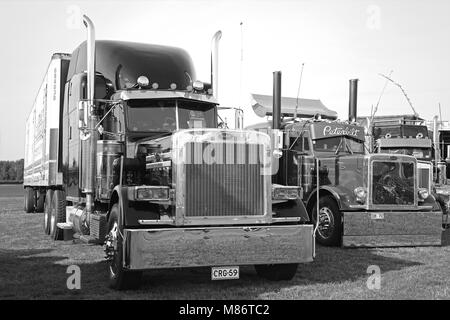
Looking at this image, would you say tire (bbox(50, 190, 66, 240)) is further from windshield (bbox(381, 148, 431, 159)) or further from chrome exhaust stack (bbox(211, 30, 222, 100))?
windshield (bbox(381, 148, 431, 159))

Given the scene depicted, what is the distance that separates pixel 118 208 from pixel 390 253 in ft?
18.8

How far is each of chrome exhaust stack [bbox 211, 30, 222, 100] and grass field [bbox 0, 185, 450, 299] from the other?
309 centimetres

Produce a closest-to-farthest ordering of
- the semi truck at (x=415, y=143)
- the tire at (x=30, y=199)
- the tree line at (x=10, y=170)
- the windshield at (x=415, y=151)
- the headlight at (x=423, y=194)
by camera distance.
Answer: the headlight at (x=423, y=194)
the semi truck at (x=415, y=143)
the windshield at (x=415, y=151)
the tire at (x=30, y=199)
the tree line at (x=10, y=170)

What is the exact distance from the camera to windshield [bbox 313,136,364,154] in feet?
43.5

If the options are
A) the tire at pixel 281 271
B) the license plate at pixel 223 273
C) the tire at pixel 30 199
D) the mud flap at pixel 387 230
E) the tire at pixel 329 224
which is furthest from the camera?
the tire at pixel 30 199

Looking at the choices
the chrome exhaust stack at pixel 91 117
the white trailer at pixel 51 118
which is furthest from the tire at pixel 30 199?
the chrome exhaust stack at pixel 91 117

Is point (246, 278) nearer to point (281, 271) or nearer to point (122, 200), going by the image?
point (281, 271)

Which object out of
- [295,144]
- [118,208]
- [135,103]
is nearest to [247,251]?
[118,208]

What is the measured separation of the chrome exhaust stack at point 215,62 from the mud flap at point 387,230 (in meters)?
3.37

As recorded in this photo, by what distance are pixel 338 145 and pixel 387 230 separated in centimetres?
262

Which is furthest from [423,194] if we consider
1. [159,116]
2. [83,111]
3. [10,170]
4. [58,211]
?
[10,170]

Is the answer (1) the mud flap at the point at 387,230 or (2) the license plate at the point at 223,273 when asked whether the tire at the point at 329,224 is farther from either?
(2) the license plate at the point at 223,273

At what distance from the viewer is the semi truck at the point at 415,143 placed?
48.0 feet
